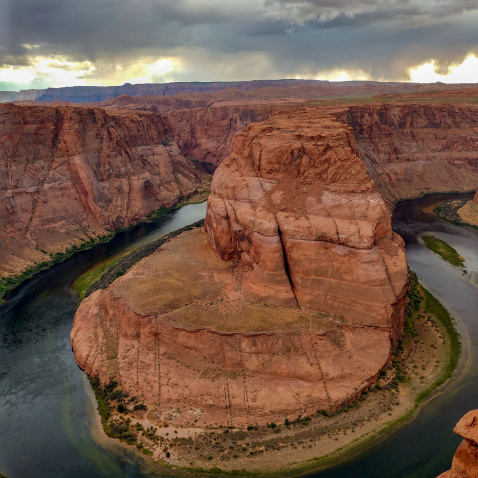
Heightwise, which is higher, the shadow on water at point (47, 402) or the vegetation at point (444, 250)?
the vegetation at point (444, 250)

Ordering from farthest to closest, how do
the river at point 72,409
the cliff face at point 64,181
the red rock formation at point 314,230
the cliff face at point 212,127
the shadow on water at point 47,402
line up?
the cliff face at point 212,127 < the cliff face at point 64,181 < the red rock formation at point 314,230 < the shadow on water at point 47,402 < the river at point 72,409

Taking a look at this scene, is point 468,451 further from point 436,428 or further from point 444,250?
point 444,250

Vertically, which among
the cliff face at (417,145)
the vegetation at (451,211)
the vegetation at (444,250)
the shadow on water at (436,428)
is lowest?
the shadow on water at (436,428)

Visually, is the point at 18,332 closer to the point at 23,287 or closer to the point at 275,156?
the point at 23,287

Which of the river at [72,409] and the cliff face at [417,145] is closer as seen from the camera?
the river at [72,409]

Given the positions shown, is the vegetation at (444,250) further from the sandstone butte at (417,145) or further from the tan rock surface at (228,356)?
the tan rock surface at (228,356)

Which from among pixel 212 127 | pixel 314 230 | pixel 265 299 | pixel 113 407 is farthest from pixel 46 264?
pixel 212 127

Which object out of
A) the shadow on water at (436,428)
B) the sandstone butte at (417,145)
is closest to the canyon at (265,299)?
the shadow on water at (436,428)
